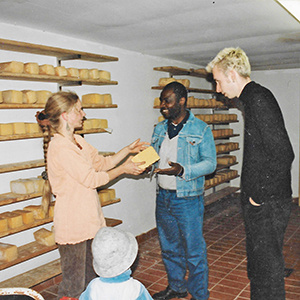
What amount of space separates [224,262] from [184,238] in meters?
1.51

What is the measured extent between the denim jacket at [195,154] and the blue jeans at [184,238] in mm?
91

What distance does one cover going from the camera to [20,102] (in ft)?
10.9

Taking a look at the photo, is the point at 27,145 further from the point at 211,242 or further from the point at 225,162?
the point at 225,162

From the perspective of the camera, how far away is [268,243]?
85.4 inches

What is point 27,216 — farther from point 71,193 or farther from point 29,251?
point 71,193

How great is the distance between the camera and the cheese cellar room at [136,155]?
7.06 ft

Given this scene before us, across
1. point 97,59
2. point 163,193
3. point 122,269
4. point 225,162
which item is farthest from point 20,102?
point 225,162

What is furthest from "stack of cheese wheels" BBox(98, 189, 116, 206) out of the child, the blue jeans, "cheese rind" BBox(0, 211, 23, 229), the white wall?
the child

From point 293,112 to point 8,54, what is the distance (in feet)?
19.0

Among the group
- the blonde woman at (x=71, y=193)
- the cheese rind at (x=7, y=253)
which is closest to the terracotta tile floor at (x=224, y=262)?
A: the cheese rind at (x=7, y=253)

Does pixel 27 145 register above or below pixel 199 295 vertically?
above

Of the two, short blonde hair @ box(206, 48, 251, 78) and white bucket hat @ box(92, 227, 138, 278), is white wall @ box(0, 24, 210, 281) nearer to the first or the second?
short blonde hair @ box(206, 48, 251, 78)

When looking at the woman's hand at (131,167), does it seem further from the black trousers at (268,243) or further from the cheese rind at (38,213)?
the cheese rind at (38,213)

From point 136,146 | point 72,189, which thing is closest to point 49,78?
point 136,146
